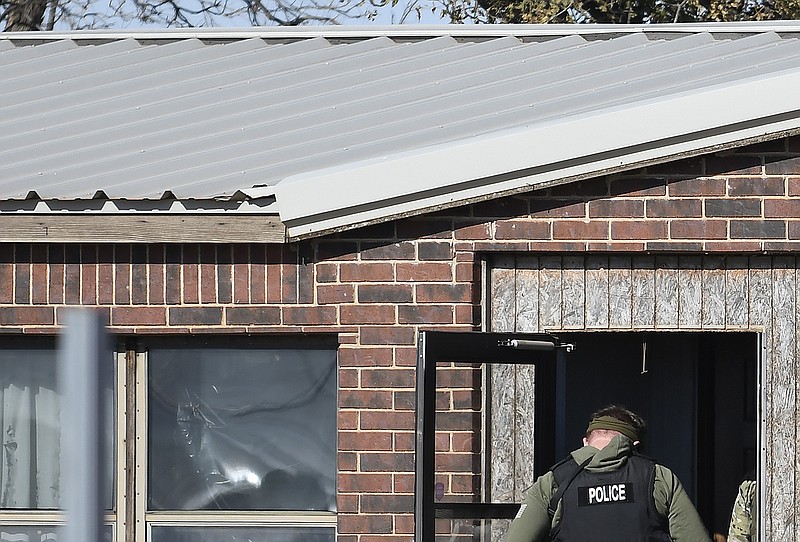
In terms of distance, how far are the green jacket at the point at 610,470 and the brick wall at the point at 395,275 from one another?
30.9 inches

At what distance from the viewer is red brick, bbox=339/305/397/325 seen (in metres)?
5.63

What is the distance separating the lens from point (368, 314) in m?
5.64

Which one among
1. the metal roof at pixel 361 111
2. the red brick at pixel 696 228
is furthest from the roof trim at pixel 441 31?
the red brick at pixel 696 228

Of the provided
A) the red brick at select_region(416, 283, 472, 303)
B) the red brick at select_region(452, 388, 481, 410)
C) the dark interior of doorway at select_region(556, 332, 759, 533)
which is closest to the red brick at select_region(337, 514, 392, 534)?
the red brick at select_region(452, 388, 481, 410)

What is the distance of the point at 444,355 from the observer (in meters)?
5.14

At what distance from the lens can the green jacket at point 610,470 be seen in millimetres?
4805

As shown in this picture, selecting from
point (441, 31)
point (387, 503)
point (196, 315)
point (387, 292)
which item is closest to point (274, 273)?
point (196, 315)

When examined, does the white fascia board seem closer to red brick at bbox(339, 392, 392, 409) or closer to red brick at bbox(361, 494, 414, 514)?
red brick at bbox(339, 392, 392, 409)

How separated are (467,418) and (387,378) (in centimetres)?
42

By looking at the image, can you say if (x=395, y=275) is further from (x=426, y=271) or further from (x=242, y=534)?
(x=242, y=534)

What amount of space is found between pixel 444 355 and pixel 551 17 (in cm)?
1128

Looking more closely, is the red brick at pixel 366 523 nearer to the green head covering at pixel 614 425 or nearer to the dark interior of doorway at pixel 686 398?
the green head covering at pixel 614 425

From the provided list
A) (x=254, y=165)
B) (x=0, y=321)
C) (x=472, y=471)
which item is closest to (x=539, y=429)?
(x=472, y=471)

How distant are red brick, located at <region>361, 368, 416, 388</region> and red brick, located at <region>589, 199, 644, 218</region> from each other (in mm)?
1136
